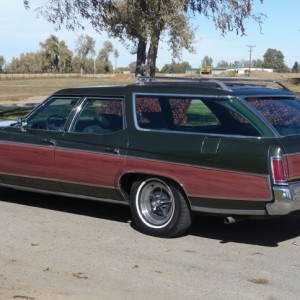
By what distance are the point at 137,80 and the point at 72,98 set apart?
824 mm

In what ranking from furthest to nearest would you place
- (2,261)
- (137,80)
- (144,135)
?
(137,80), (144,135), (2,261)

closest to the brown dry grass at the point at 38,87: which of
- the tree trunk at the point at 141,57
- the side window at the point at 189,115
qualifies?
the tree trunk at the point at 141,57

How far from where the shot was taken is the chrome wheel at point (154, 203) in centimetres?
643

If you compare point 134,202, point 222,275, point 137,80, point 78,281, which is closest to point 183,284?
point 222,275

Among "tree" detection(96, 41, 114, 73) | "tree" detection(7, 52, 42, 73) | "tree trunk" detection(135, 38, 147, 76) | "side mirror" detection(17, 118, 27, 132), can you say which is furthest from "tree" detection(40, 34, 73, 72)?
"side mirror" detection(17, 118, 27, 132)

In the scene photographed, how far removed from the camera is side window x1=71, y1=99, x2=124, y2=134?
6.96m

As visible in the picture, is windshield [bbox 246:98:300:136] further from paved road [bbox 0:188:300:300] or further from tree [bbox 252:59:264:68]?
tree [bbox 252:59:264:68]

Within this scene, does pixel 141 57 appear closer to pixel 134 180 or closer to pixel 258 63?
pixel 134 180

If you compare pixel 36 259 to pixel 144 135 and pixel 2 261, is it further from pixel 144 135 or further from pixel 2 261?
pixel 144 135

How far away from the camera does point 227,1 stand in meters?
19.1

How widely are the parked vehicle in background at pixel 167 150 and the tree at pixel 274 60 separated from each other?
15708 centimetres

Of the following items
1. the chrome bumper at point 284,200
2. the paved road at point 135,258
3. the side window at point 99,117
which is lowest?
the paved road at point 135,258

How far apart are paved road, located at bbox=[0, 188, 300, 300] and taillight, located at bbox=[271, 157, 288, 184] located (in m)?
0.77

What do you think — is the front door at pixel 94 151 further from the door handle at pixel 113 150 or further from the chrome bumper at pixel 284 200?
the chrome bumper at pixel 284 200
